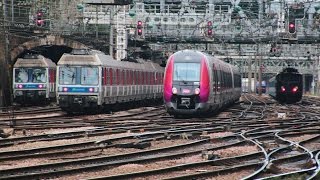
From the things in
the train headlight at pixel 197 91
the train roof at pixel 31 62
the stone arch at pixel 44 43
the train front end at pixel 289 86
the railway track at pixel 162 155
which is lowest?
the train front end at pixel 289 86

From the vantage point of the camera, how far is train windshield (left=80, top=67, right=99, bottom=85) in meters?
27.3

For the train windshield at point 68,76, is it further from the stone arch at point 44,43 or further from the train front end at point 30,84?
the stone arch at point 44,43

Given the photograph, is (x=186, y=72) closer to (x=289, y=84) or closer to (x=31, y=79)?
(x=31, y=79)

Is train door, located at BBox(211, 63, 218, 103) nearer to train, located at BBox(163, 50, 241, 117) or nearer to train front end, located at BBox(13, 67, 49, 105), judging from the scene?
train, located at BBox(163, 50, 241, 117)

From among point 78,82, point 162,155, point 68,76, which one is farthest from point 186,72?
point 162,155

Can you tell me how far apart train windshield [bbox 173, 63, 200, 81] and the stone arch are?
50.1 feet

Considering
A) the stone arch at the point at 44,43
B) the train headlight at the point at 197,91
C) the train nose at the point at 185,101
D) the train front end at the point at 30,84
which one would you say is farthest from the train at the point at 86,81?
the stone arch at the point at 44,43

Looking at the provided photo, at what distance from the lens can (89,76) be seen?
2731cm

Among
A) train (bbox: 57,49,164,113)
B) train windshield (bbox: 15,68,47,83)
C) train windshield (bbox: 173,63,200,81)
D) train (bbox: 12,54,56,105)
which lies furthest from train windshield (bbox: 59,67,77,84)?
train windshield (bbox: 15,68,47,83)

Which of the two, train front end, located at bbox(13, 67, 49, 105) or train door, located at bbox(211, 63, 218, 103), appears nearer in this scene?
train door, located at bbox(211, 63, 218, 103)

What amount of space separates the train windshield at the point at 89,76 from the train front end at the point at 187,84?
369 centimetres

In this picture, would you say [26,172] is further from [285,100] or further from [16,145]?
[285,100]

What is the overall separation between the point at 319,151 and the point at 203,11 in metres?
34.3

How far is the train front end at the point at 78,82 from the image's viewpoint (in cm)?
2712
